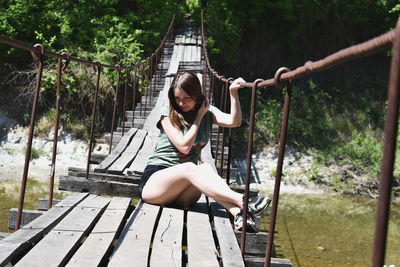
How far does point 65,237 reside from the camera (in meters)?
1.83

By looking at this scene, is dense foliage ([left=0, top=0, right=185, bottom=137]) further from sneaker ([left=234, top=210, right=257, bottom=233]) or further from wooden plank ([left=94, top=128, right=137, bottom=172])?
sneaker ([left=234, top=210, right=257, bottom=233])

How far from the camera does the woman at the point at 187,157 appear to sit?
2.29m

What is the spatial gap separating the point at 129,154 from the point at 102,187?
1031 mm

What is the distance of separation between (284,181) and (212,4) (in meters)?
5.05

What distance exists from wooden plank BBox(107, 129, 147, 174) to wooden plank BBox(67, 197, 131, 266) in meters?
0.59

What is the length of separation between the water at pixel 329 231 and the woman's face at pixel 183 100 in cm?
323

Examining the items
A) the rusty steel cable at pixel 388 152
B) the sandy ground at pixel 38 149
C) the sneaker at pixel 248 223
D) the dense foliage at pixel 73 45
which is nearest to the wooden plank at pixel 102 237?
the sneaker at pixel 248 223

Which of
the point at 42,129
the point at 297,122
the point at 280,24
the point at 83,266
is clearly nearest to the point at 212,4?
the point at 280,24

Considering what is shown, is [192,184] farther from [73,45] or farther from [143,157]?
[73,45]

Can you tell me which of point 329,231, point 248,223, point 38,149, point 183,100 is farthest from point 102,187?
point 38,149

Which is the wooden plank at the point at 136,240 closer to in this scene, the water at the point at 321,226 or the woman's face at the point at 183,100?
the woman's face at the point at 183,100

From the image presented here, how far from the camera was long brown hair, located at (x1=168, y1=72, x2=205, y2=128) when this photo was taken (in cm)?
236

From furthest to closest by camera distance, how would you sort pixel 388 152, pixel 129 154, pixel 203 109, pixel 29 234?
A: pixel 129 154
pixel 203 109
pixel 29 234
pixel 388 152

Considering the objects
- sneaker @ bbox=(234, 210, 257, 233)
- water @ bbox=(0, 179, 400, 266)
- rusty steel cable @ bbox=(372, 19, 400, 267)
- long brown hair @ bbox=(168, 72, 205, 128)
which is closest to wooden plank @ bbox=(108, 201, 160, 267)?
sneaker @ bbox=(234, 210, 257, 233)
